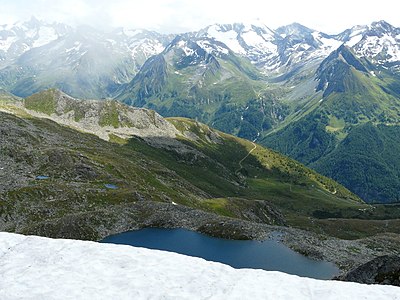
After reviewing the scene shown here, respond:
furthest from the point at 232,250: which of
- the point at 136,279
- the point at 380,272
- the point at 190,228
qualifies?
the point at 136,279

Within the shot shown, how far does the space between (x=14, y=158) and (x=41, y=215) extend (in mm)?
47561

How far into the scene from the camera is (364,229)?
A: 553 feet

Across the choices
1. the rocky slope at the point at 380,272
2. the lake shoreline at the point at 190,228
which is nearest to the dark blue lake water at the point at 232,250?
the lake shoreline at the point at 190,228

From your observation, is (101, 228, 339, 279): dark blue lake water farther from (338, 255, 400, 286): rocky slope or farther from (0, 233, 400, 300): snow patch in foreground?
(0, 233, 400, 300): snow patch in foreground

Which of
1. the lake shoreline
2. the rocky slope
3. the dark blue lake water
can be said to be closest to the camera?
the rocky slope

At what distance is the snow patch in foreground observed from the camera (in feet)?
47.8

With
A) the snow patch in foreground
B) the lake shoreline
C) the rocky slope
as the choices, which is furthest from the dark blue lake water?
the snow patch in foreground

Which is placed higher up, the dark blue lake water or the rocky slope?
the rocky slope

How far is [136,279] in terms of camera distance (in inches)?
608

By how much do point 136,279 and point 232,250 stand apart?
2615 inches

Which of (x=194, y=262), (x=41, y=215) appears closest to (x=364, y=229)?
(x=41, y=215)

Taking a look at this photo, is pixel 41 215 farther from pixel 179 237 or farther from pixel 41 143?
pixel 41 143

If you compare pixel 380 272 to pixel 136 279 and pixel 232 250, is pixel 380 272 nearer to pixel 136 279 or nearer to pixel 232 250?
Answer: pixel 136 279

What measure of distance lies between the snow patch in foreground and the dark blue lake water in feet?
191
